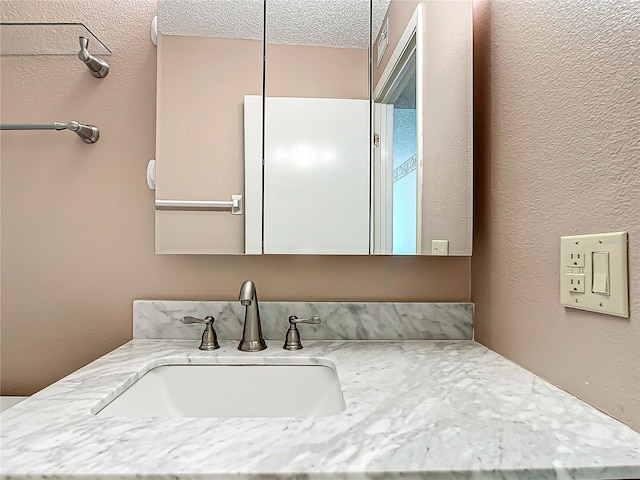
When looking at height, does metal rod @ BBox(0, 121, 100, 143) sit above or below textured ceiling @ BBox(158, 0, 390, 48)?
below

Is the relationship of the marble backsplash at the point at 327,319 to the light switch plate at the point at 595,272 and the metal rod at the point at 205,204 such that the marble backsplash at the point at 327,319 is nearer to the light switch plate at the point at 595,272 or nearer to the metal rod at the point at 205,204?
the metal rod at the point at 205,204

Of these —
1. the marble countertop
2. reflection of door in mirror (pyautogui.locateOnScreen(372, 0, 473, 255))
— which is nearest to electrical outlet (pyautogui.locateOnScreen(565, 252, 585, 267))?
the marble countertop

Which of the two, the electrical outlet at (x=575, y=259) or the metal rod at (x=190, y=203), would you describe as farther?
the metal rod at (x=190, y=203)

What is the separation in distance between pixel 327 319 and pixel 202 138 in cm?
57

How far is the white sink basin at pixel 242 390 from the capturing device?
0.91 metres

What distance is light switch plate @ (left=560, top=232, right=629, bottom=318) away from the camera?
0.59 m

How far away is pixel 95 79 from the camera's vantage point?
1154 mm

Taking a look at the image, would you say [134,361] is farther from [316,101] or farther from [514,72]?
[514,72]

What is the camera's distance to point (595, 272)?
64 cm

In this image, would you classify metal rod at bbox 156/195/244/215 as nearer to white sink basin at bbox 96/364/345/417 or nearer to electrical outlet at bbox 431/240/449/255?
white sink basin at bbox 96/364/345/417

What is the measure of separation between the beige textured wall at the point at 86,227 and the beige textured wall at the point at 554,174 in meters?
0.45

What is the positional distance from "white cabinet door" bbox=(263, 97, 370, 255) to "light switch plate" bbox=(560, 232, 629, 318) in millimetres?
486

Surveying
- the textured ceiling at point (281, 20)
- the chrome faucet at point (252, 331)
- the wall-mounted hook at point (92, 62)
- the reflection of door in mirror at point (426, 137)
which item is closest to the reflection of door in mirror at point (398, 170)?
the reflection of door in mirror at point (426, 137)

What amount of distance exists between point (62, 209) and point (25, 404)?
0.63m
